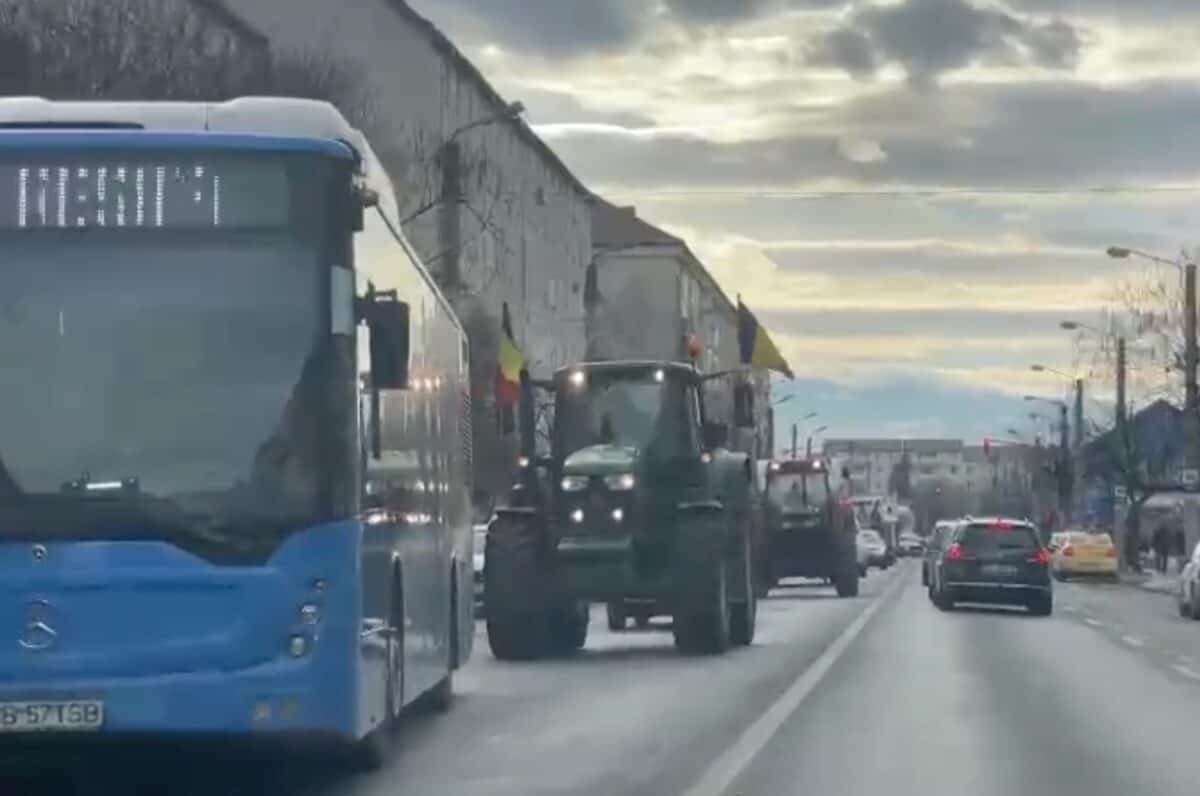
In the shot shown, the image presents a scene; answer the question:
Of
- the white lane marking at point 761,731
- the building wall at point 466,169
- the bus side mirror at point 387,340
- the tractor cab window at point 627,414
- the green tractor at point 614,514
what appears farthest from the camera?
the building wall at point 466,169

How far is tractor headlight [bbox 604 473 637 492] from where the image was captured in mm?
27750

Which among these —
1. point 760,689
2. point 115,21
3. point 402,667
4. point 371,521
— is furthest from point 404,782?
point 115,21

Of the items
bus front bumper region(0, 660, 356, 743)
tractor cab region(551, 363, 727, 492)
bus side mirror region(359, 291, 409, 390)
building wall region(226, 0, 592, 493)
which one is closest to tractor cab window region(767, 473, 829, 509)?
building wall region(226, 0, 592, 493)

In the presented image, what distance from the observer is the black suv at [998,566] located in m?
43.3

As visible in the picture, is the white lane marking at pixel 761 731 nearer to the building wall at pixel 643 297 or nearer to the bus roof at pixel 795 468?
the bus roof at pixel 795 468

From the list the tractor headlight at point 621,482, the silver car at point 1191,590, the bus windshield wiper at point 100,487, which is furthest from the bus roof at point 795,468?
the bus windshield wiper at point 100,487

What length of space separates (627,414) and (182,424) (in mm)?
15858

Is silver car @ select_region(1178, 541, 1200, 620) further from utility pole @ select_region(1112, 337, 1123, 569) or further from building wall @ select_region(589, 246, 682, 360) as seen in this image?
building wall @ select_region(589, 246, 682, 360)

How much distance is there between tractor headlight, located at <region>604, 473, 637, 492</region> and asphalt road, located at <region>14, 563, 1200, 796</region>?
1.81 metres

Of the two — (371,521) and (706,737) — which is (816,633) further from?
(371,521)

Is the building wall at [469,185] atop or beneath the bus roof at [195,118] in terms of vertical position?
atop

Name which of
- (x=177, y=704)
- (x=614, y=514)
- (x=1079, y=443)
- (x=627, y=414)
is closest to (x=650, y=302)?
(x=1079, y=443)

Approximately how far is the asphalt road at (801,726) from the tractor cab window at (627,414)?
7.52ft

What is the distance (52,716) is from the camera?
12.3 meters
